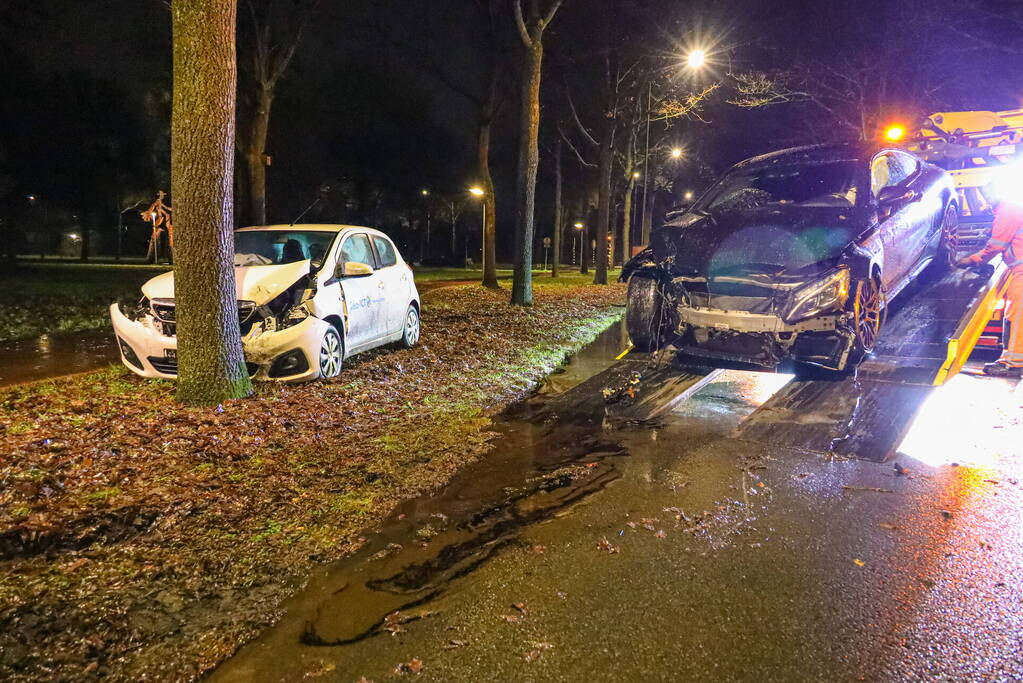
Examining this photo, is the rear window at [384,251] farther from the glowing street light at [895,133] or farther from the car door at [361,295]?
the glowing street light at [895,133]

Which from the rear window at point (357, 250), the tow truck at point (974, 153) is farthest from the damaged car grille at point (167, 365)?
the tow truck at point (974, 153)

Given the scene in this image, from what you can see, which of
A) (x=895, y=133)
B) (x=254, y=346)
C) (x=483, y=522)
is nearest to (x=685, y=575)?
(x=483, y=522)

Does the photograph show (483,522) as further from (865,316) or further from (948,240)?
(948,240)

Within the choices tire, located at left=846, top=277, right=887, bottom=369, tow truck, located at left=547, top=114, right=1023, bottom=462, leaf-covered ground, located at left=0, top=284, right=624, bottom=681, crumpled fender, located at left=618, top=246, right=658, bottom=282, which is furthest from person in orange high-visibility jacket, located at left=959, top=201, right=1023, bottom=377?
leaf-covered ground, located at left=0, top=284, right=624, bottom=681

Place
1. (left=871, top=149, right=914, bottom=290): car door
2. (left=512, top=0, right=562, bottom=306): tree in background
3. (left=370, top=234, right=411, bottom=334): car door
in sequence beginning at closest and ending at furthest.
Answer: (left=871, top=149, right=914, bottom=290): car door, (left=370, top=234, right=411, bottom=334): car door, (left=512, top=0, right=562, bottom=306): tree in background

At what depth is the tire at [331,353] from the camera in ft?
23.2

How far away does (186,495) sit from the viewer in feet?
13.8

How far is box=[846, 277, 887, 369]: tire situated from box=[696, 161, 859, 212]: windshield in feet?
3.10

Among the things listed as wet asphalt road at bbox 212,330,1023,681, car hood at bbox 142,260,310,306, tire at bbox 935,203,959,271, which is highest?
tire at bbox 935,203,959,271

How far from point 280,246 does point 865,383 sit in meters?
6.64

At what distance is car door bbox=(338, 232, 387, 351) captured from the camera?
7645 mm

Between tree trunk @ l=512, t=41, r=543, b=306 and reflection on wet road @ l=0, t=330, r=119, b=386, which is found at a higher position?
tree trunk @ l=512, t=41, r=543, b=306

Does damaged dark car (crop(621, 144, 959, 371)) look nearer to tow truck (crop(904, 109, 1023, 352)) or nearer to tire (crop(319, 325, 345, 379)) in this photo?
tow truck (crop(904, 109, 1023, 352))

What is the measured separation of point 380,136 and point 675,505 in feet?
146
